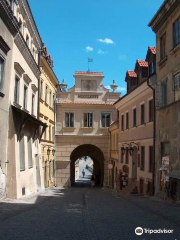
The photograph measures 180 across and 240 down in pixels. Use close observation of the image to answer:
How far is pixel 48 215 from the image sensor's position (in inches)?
433

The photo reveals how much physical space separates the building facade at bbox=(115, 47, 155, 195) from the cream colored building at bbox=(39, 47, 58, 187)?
253 inches

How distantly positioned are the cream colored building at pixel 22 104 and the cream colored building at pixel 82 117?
11.1 meters

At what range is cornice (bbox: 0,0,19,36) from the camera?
1372cm

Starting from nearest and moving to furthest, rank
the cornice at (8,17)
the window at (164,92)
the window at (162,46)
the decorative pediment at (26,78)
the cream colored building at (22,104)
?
the cornice at (8,17) → the cream colored building at (22,104) → the window at (164,92) → the window at (162,46) → the decorative pediment at (26,78)

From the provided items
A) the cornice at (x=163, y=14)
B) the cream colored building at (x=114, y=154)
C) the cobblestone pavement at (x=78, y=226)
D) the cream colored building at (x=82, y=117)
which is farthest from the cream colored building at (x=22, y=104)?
the cream colored building at (x=82, y=117)

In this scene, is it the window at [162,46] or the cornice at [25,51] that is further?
the window at [162,46]

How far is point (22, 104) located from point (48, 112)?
11784 millimetres

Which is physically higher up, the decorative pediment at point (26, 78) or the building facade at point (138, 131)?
the decorative pediment at point (26, 78)

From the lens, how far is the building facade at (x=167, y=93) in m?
16.2

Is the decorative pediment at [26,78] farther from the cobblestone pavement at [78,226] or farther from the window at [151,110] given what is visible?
the cobblestone pavement at [78,226]

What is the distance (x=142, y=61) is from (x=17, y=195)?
13.4 metres

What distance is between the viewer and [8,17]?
1455 centimetres

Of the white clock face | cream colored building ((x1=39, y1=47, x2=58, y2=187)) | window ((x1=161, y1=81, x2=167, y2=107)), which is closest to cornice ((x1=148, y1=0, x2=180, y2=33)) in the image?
window ((x1=161, y1=81, x2=167, y2=107))

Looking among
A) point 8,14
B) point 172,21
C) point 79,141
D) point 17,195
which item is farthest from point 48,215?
point 79,141
